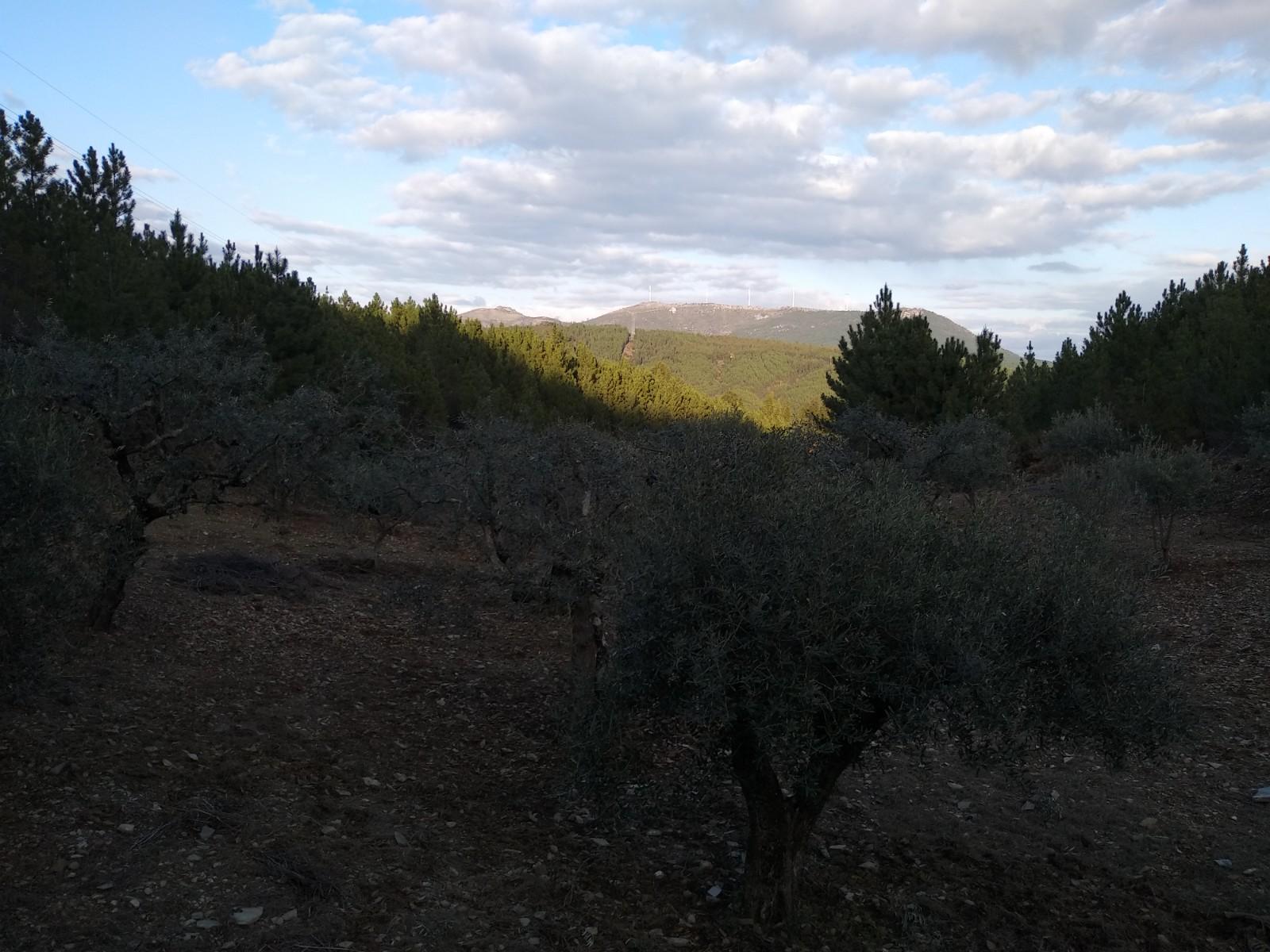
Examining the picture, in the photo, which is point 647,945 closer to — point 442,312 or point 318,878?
point 318,878

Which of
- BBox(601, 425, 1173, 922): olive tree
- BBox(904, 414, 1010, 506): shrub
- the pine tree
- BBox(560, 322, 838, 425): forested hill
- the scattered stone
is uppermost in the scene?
BBox(560, 322, 838, 425): forested hill

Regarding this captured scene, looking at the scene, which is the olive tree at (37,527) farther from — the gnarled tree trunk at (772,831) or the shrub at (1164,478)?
the shrub at (1164,478)

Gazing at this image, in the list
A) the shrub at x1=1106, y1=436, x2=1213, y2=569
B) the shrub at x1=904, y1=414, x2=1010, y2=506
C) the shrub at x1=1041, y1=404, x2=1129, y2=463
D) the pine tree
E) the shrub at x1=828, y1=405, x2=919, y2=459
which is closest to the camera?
the shrub at x1=1106, y1=436, x2=1213, y2=569

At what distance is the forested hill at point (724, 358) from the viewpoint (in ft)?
357

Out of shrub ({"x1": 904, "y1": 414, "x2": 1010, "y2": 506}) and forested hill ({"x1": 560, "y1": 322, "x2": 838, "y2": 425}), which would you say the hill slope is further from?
shrub ({"x1": 904, "y1": 414, "x2": 1010, "y2": 506})

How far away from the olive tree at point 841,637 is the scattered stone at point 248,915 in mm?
2355

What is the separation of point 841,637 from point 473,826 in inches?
140

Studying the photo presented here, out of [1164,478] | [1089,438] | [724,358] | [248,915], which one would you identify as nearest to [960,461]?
[1164,478]

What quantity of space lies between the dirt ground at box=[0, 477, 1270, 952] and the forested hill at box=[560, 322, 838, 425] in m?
86.8

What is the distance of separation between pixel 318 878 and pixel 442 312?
3875 centimetres

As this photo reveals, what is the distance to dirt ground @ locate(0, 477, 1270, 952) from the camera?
538 cm

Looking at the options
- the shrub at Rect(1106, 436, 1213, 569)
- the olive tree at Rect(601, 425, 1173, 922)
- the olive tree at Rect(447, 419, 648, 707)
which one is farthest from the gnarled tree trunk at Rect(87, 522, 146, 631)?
the shrub at Rect(1106, 436, 1213, 569)

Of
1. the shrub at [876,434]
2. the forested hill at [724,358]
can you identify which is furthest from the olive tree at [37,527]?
the forested hill at [724,358]

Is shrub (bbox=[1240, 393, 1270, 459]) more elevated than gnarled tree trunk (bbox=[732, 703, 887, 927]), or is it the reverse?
shrub (bbox=[1240, 393, 1270, 459])
